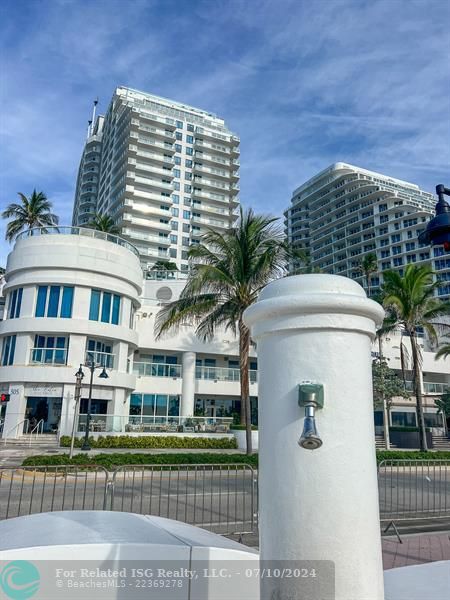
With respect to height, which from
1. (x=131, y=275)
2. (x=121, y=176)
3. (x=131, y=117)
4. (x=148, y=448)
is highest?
(x=131, y=117)

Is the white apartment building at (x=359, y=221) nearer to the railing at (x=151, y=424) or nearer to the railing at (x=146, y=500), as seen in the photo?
the railing at (x=151, y=424)

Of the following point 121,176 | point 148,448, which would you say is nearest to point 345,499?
point 148,448

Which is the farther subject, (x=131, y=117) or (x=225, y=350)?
(x=131, y=117)

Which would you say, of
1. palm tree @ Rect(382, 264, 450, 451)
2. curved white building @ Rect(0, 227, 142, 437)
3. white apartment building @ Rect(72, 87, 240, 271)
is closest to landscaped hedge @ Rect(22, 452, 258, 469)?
curved white building @ Rect(0, 227, 142, 437)

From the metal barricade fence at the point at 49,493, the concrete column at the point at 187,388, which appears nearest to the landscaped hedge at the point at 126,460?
the metal barricade fence at the point at 49,493

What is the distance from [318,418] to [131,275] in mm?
28795

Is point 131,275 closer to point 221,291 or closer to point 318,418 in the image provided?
point 221,291

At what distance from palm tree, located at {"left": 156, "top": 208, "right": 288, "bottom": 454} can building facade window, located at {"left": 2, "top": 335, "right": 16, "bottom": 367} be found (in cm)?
1102

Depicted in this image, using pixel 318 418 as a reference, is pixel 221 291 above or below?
above

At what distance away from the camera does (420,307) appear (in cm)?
2702

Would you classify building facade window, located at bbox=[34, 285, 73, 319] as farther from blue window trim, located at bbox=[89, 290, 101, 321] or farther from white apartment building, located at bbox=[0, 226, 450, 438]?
blue window trim, located at bbox=[89, 290, 101, 321]

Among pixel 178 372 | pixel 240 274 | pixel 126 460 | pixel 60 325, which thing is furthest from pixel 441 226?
pixel 178 372

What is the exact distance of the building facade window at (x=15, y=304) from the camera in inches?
1072

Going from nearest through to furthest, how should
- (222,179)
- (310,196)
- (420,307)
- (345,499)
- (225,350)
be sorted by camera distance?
1. (345,499)
2. (420,307)
3. (225,350)
4. (222,179)
5. (310,196)
